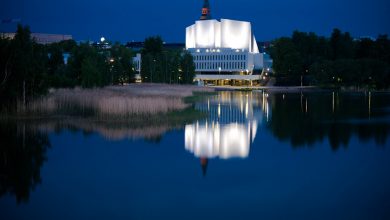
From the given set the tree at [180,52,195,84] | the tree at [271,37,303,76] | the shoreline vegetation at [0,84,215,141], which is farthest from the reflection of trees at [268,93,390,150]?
the tree at [271,37,303,76]

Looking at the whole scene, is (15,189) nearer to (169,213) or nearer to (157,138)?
(169,213)

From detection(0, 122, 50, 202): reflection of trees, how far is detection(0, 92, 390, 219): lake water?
0.09 feet

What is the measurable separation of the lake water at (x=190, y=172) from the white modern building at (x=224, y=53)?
276 ft

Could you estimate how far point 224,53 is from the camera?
120 meters

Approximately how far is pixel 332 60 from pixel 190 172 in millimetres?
91121

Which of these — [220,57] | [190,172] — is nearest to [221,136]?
[190,172]

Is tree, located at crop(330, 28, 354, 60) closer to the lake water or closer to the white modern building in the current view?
the white modern building

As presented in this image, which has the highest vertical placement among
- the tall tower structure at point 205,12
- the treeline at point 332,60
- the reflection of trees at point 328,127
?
the tall tower structure at point 205,12

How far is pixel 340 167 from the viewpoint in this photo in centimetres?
1388

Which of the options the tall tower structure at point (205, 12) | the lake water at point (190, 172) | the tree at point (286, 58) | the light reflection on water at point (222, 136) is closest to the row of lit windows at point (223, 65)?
the tree at point (286, 58)

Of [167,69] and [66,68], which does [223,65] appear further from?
[66,68]

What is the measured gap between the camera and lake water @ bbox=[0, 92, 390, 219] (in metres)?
9.75

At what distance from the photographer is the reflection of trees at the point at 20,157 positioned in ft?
37.3

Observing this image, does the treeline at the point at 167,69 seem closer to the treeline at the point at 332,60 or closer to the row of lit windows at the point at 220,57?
the treeline at the point at 332,60
